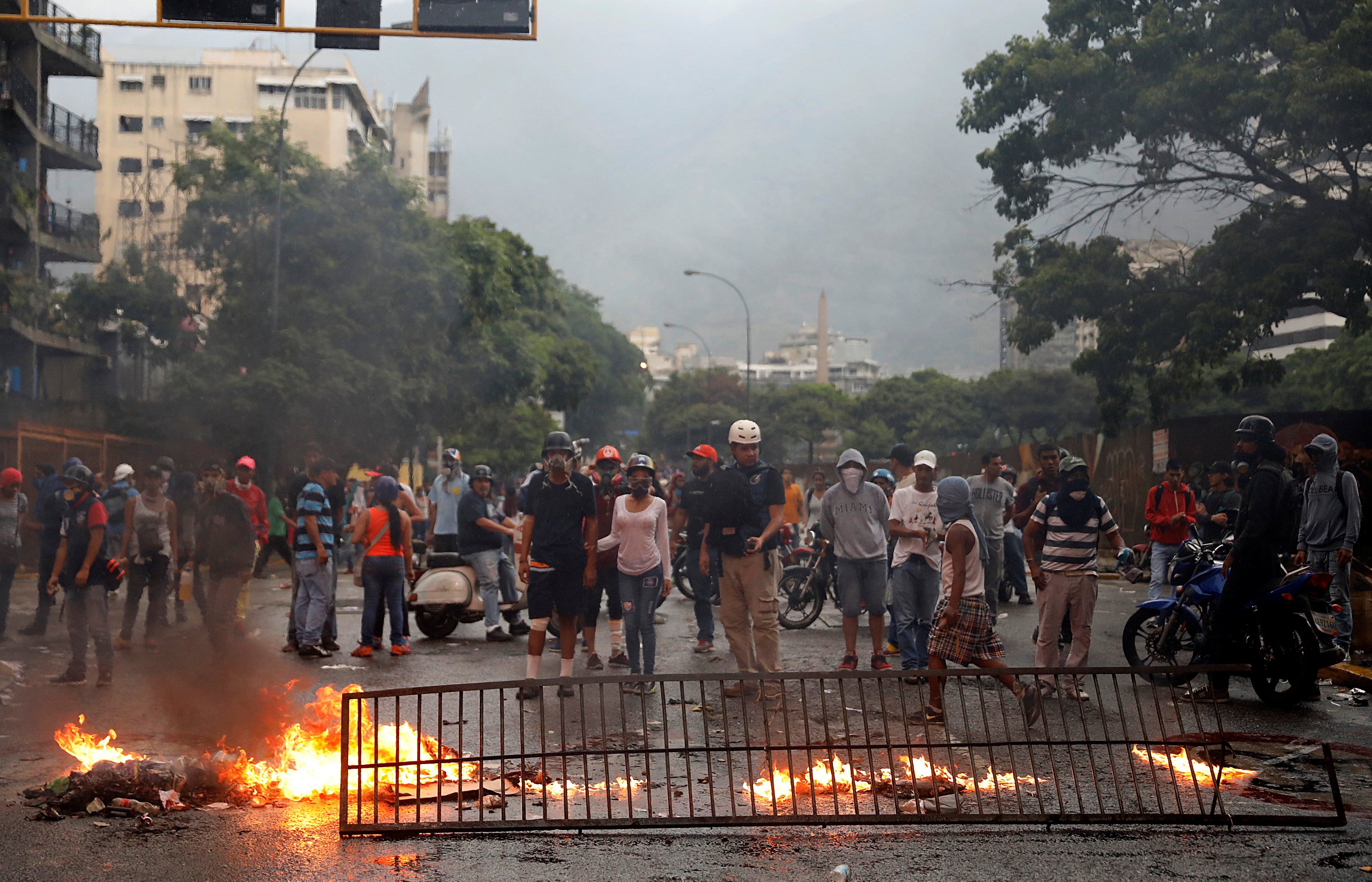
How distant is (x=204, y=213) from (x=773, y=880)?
3476 centimetres

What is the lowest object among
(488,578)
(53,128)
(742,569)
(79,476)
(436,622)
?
(436,622)

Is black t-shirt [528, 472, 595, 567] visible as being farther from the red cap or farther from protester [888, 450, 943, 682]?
protester [888, 450, 943, 682]

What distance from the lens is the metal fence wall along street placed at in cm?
503

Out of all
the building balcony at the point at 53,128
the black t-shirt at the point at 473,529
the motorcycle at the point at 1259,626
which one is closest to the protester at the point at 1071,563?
the motorcycle at the point at 1259,626

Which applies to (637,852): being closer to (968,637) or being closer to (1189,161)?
(968,637)

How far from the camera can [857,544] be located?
32.9 feet

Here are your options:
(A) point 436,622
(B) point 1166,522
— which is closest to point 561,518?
(A) point 436,622

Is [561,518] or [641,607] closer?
[561,518]

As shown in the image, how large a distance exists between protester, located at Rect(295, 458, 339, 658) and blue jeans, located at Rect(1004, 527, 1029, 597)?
8.14 meters

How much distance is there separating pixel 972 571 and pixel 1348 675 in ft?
11.9

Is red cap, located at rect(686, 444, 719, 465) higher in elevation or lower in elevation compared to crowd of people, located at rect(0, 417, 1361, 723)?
higher

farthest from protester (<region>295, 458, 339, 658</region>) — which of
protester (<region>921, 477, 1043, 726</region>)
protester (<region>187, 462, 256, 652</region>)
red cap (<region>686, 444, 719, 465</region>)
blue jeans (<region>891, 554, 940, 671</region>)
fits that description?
protester (<region>921, 477, 1043, 726</region>)

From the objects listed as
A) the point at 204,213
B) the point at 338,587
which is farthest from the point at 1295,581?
the point at 204,213

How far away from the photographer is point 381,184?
1396 inches
